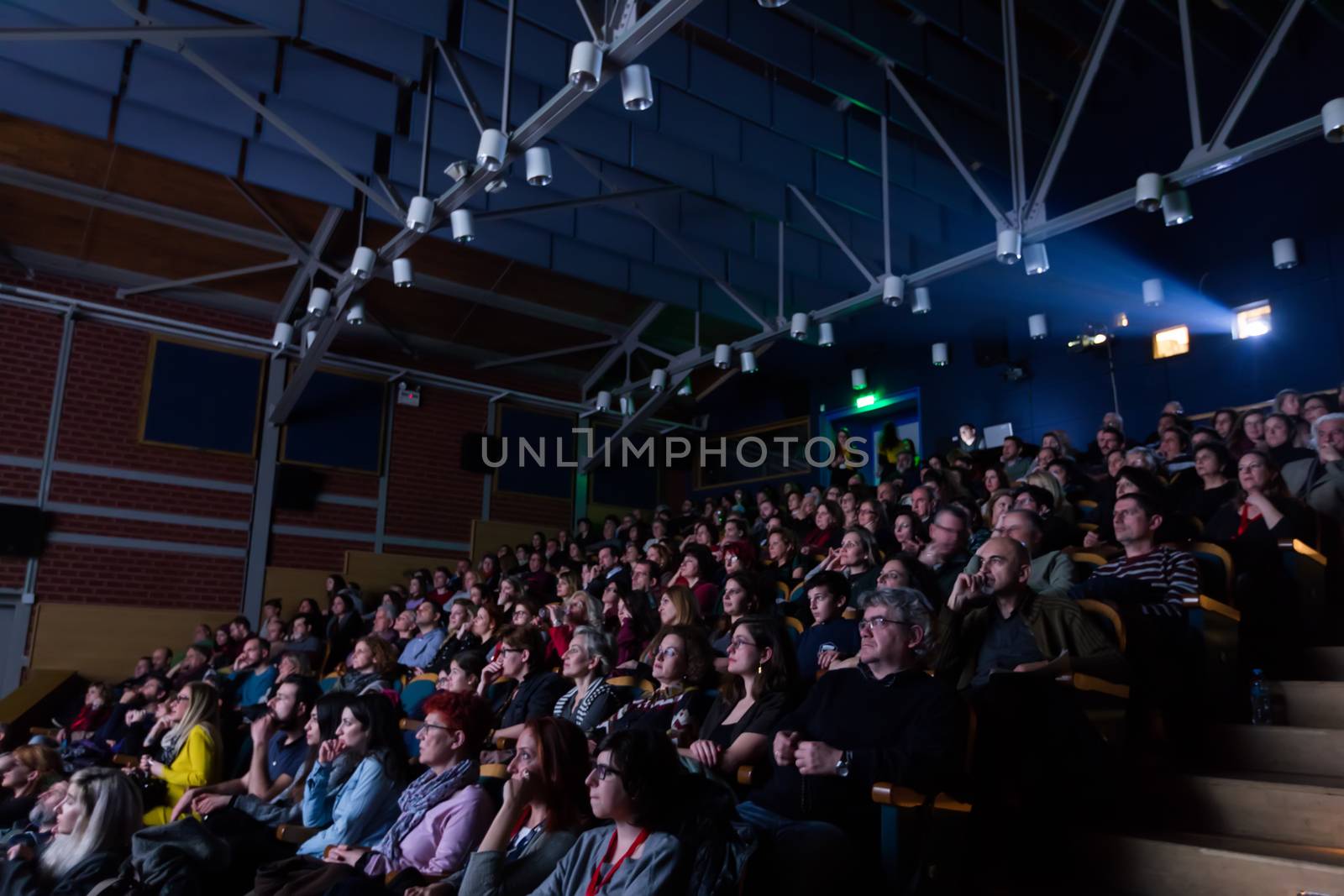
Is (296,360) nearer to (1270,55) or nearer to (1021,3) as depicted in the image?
(1021,3)

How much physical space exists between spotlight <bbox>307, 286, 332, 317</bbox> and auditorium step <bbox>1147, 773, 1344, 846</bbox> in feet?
22.2

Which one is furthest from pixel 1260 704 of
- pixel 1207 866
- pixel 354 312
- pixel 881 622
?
pixel 354 312

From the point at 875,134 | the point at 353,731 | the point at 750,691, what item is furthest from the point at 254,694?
the point at 875,134

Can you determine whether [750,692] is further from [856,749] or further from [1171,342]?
[1171,342]

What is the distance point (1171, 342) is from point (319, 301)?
722 centimetres

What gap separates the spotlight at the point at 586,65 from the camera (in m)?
4.23

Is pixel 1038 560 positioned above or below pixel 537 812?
above

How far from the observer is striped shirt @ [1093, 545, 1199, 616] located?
3004mm

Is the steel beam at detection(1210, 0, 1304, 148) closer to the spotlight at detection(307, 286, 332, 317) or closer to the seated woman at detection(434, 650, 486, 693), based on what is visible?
the seated woman at detection(434, 650, 486, 693)

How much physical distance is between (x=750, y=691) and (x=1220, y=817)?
4.17 feet

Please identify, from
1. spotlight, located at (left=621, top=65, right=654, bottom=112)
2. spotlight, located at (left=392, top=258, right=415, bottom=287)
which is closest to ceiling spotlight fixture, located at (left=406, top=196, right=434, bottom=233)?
spotlight, located at (left=392, top=258, right=415, bottom=287)

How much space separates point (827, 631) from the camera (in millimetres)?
3381

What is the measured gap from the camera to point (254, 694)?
5.97 metres

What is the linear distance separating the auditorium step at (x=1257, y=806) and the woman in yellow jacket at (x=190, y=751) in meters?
3.48
